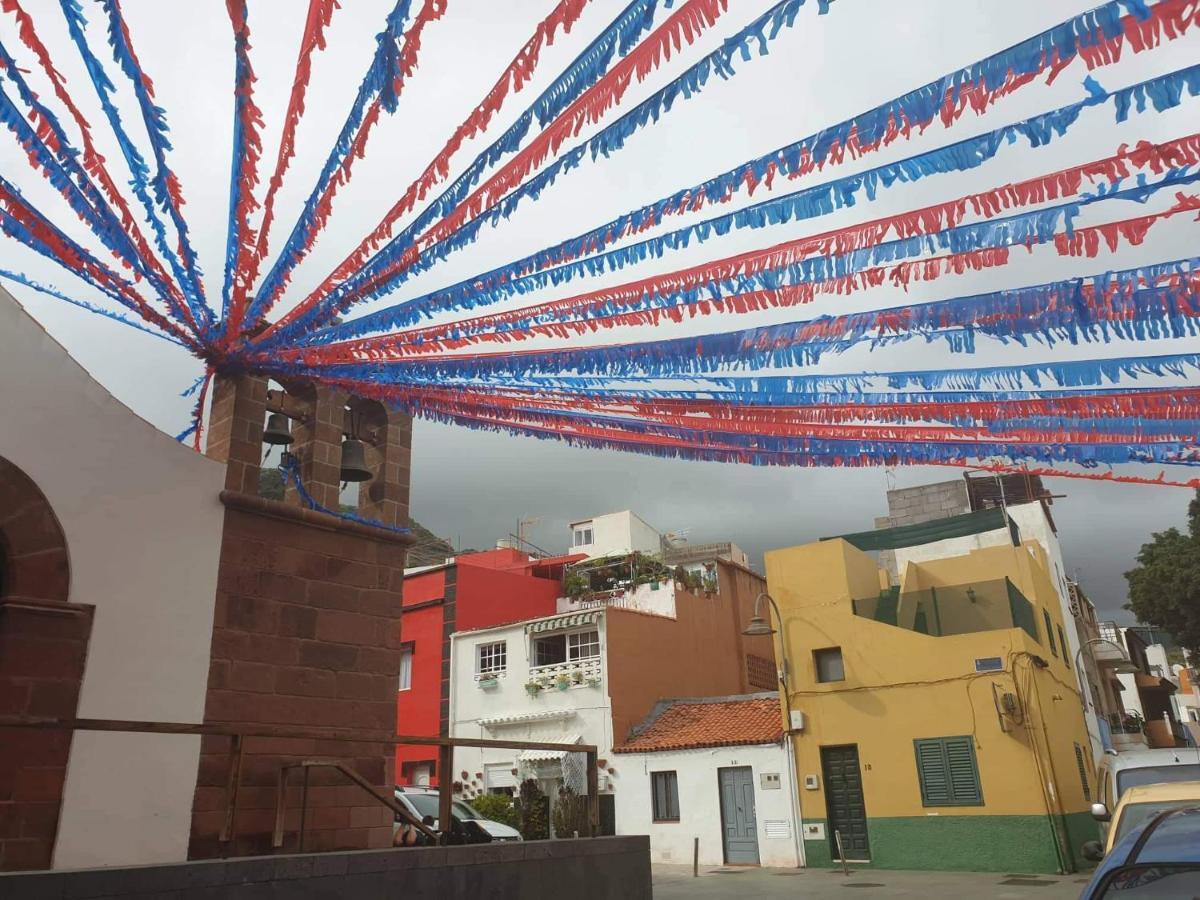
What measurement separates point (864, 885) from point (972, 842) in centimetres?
326

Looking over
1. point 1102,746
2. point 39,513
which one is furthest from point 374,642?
point 1102,746

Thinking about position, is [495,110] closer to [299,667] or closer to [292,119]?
[292,119]

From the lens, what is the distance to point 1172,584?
26047 mm

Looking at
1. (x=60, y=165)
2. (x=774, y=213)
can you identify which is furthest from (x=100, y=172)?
(x=774, y=213)

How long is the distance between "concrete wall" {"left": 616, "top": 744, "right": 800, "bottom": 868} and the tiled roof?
0.18 m

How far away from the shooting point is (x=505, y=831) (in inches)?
467

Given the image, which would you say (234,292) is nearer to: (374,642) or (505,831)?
(374,642)

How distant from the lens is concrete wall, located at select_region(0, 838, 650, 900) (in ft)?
15.1

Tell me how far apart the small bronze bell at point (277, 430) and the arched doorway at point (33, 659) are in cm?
217

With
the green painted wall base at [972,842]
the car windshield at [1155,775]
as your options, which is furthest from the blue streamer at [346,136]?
the green painted wall base at [972,842]

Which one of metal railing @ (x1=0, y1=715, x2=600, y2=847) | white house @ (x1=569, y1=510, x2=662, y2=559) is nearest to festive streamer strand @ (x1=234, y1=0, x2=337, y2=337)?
metal railing @ (x1=0, y1=715, x2=600, y2=847)

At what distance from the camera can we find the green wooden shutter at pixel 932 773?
17.7m

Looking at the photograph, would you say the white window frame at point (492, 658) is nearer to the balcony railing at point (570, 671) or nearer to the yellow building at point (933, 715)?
the balcony railing at point (570, 671)

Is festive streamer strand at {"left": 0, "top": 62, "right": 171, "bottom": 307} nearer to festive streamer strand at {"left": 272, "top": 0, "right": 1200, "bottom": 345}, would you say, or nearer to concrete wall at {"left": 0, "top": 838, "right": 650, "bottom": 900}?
festive streamer strand at {"left": 272, "top": 0, "right": 1200, "bottom": 345}
